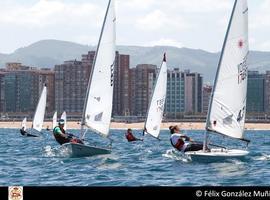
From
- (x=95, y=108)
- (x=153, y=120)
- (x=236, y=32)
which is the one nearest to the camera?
(x=236, y=32)

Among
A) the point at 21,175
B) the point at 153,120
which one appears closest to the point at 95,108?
the point at 21,175

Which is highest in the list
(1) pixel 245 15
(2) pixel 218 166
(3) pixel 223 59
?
(1) pixel 245 15

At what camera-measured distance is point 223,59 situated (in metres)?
30.1

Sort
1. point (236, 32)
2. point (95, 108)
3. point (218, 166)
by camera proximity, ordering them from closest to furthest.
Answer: point (218, 166) < point (236, 32) < point (95, 108)

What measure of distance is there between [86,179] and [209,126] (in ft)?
35.8

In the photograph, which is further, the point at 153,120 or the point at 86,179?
the point at 153,120

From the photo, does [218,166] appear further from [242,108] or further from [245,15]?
[245,15]

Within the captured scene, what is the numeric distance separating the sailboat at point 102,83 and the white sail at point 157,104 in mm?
19124

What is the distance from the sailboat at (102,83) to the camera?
110 feet

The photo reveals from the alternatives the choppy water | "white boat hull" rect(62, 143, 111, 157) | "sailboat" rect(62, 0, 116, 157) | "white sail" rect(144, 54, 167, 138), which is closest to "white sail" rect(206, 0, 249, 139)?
the choppy water

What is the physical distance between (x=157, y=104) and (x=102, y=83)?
66.7ft

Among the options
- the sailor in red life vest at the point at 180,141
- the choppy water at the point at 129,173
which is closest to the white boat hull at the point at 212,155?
the choppy water at the point at 129,173
